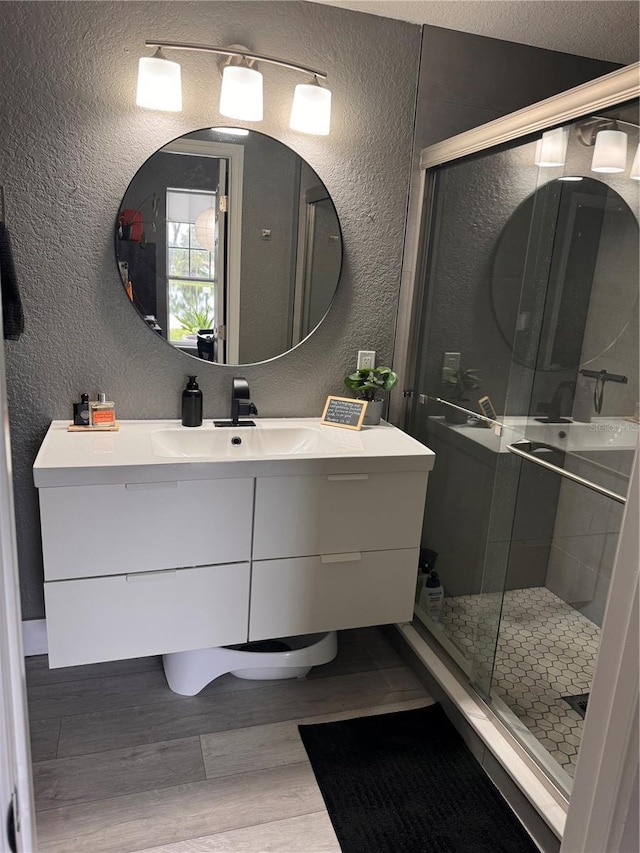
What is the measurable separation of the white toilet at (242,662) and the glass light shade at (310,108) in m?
1.71

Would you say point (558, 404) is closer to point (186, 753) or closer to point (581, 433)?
point (581, 433)

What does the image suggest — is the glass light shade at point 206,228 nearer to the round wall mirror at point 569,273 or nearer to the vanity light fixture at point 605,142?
the round wall mirror at point 569,273

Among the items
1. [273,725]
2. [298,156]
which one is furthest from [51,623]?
[298,156]

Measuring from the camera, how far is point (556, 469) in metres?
1.85

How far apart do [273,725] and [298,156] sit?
6.14ft

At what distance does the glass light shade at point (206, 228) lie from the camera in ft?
6.87

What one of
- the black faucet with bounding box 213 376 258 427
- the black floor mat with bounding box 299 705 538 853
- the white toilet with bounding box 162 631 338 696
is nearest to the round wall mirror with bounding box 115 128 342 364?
the black faucet with bounding box 213 376 258 427

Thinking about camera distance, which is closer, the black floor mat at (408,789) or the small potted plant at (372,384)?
the black floor mat at (408,789)

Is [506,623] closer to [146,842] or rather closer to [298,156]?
[146,842]

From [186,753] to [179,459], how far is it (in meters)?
0.90

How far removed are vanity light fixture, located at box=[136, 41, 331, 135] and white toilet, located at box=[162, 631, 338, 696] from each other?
5.62 ft

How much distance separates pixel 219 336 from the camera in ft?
7.25

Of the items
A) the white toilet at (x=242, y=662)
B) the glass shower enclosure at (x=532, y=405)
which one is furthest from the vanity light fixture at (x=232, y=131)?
the white toilet at (x=242, y=662)

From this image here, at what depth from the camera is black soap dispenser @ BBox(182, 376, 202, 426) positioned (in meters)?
2.15
